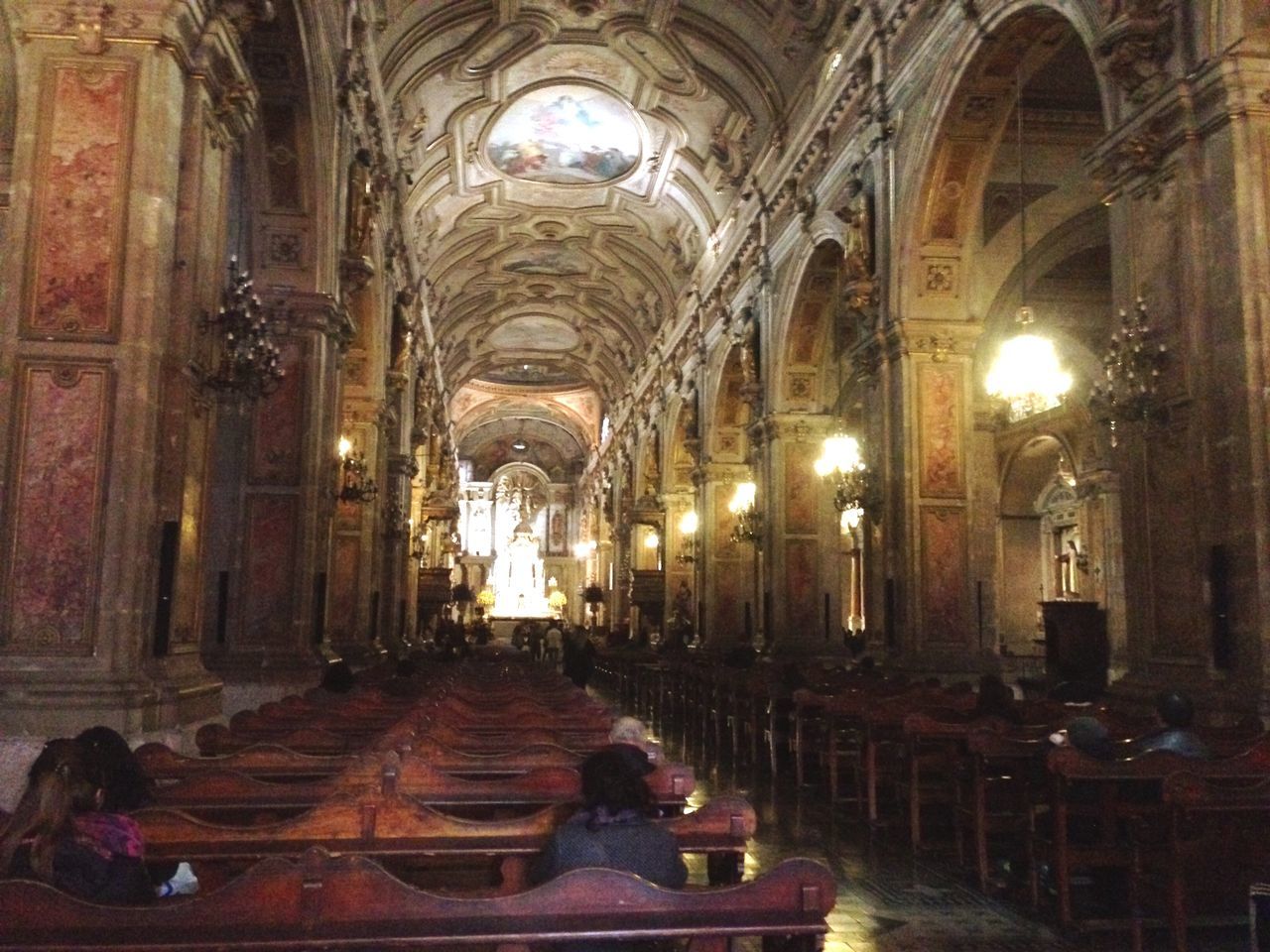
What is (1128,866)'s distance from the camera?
500 centimetres

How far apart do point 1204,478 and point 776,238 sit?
38.9 ft

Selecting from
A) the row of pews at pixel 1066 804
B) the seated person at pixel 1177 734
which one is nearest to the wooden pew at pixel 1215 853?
the row of pews at pixel 1066 804

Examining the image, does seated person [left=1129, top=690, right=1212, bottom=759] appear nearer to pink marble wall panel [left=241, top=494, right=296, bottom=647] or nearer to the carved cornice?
the carved cornice

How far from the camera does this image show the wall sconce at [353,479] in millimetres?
13508

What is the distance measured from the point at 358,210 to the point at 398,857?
10.7 m

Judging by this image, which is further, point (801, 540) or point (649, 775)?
point (801, 540)

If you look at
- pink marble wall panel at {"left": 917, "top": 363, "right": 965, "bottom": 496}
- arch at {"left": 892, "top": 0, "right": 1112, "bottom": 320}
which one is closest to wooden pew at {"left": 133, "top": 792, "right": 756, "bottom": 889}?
arch at {"left": 892, "top": 0, "right": 1112, "bottom": 320}

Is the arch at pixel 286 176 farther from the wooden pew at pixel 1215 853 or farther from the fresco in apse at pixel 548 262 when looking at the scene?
the fresco in apse at pixel 548 262

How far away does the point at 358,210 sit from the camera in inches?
512

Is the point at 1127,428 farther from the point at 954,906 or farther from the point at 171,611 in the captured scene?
the point at 171,611

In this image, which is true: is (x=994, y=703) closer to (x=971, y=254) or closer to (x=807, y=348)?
(x=971, y=254)

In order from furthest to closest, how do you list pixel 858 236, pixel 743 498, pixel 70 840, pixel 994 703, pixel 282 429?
pixel 743 498, pixel 858 236, pixel 282 429, pixel 994 703, pixel 70 840

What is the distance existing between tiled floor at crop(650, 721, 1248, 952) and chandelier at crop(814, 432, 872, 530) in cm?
541

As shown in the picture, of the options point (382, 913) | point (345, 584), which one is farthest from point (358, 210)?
point (382, 913)
